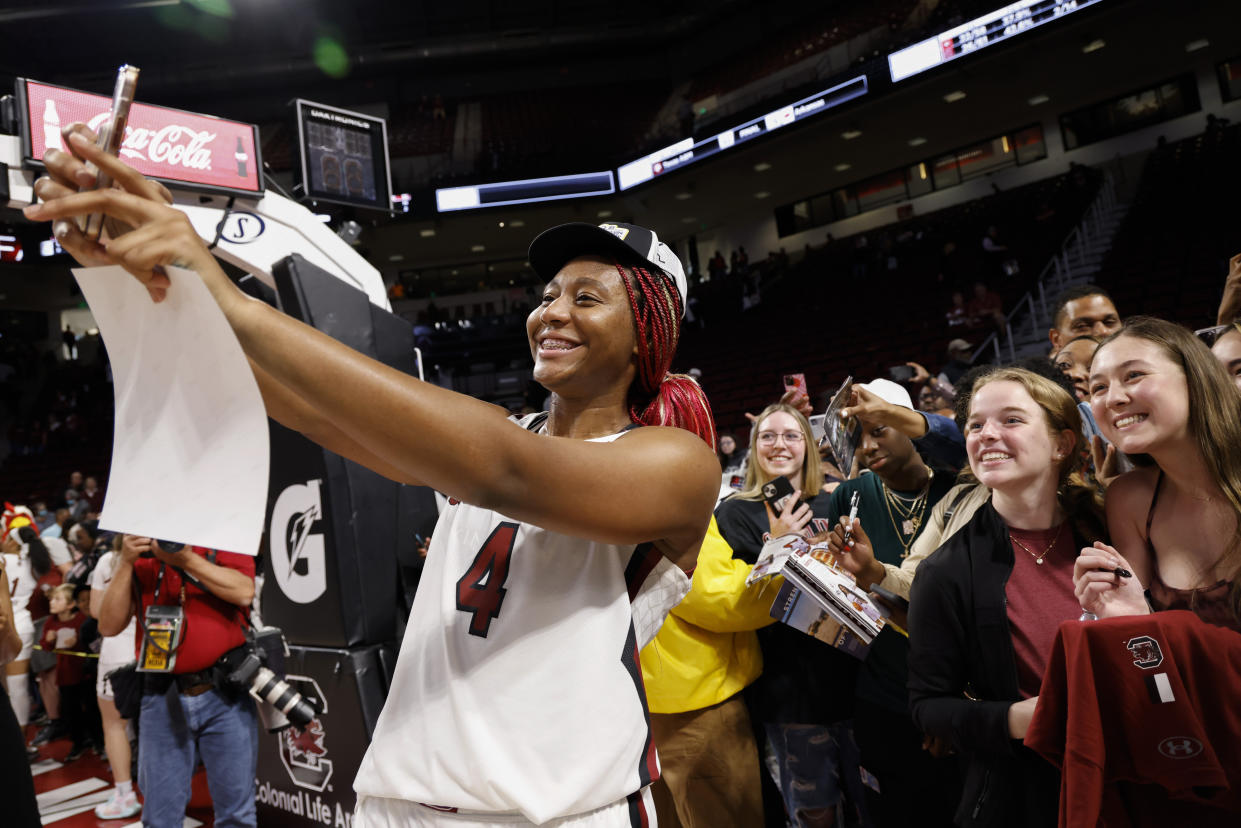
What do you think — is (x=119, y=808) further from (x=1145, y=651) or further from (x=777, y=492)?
(x=1145, y=651)

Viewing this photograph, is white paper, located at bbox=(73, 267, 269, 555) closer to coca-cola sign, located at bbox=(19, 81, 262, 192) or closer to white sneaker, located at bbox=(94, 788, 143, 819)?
coca-cola sign, located at bbox=(19, 81, 262, 192)

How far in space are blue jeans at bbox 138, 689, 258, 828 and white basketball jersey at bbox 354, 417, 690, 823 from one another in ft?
7.54

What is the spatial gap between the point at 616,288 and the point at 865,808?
2514 millimetres

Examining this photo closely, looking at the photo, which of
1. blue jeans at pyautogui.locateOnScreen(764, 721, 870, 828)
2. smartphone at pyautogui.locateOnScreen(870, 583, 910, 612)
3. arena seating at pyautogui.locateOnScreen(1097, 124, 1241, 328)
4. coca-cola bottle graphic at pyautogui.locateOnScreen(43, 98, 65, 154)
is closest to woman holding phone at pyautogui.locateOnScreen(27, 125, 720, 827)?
smartphone at pyautogui.locateOnScreen(870, 583, 910, 612)

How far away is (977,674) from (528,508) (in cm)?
141

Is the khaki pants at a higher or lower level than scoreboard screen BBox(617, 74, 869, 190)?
lower

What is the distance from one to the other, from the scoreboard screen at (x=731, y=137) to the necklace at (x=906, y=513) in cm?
1211

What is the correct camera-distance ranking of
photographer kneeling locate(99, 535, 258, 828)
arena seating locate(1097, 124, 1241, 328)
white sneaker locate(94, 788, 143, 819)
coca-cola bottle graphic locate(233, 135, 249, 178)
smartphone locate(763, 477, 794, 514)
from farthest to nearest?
arena seating locate(1097, 124, 1241, 328)
white sneaker locate(94, 788, 143, 819)
coca-cola bottle graphic locate(233, 135, 249, 178)
smartphone locate(763, 477, 794, 514)
photographer kneeling locate(99, 535, 258, 828)

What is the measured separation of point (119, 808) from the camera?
4598 mm

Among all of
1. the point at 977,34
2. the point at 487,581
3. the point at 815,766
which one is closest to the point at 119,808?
the point at 815,766

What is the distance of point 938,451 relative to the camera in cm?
305

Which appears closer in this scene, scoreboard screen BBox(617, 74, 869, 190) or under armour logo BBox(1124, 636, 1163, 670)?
under armour logo BBox(1124, 636, 1163, 670)

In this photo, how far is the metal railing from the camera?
37.3 feet

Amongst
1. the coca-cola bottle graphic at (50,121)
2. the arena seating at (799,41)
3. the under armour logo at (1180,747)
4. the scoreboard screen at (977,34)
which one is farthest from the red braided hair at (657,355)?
the arena seating at (799,41)
